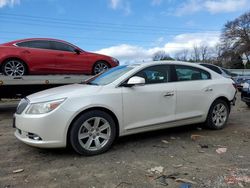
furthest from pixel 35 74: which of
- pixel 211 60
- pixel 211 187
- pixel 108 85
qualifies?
pixel 211 60

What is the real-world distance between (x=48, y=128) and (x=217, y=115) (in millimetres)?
Answer: 3738

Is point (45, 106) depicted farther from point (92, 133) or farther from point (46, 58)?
point (46, 58)

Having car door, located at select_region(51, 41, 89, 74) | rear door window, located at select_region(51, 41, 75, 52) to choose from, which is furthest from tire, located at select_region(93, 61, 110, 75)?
rear door window, located at select_region(51, 41, 75, 52)

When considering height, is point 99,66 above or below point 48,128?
above

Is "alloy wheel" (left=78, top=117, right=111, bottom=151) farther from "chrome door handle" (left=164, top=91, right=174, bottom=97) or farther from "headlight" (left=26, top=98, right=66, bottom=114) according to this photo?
"chrome door handle" (left=164, top=91, right=174, bottom=97)

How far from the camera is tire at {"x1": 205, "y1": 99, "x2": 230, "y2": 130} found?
642 cm

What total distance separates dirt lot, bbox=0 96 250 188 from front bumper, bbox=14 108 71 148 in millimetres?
295

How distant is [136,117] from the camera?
5242 millimetres

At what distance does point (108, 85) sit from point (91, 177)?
1.69 m

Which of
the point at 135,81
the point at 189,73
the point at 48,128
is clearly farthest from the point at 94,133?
the point at 189,73

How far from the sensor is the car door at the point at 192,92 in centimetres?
583

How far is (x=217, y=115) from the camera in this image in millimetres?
6551

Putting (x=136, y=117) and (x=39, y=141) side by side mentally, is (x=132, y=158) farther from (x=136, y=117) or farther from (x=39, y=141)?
(x=39, y=141)

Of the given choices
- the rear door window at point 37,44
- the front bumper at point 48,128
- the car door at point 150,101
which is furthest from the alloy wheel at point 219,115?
the rear door window at point 37,44
